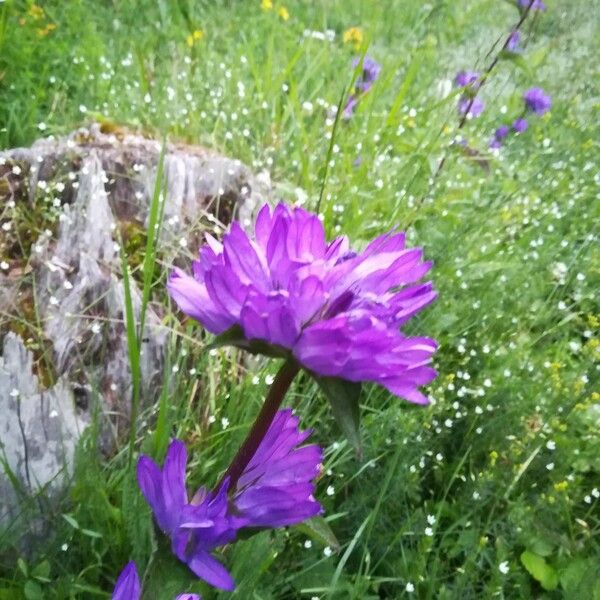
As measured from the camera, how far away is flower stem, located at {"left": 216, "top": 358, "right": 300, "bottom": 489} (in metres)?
0.70

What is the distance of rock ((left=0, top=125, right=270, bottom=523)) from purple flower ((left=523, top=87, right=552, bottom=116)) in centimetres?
177

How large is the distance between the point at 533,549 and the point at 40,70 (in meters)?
2.44

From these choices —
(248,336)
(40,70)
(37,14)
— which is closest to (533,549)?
(248,336)

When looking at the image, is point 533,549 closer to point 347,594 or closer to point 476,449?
point 476,449

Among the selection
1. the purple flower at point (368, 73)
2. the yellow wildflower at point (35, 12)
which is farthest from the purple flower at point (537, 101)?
the yellow wildflower at point (35, 12)

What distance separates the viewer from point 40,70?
117 inches

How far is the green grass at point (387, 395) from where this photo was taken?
132cm

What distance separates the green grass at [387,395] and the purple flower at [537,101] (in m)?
0.08

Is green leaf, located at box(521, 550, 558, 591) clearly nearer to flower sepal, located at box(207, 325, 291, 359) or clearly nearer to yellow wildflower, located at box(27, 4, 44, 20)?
flower sepal, located at box(207, 325, 291, 359)

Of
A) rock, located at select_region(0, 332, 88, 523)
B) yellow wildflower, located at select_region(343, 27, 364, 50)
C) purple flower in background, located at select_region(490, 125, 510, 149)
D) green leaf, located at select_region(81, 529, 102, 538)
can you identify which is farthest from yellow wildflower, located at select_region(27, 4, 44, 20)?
green leaf, located at select_region(81, 529, 102, 538)

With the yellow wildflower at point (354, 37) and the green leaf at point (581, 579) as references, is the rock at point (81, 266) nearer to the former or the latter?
the green leaf at point (581, 579)

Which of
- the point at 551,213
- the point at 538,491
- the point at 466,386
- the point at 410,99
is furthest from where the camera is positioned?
the point at 410,99

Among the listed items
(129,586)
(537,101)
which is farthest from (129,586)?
(537,101)

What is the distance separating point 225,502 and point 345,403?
17 centimetres
